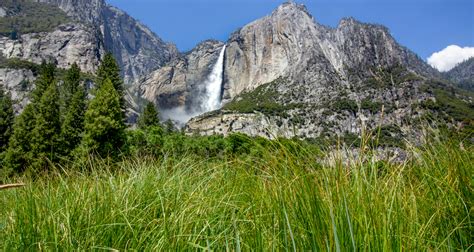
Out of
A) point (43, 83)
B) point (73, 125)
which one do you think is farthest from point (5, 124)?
point (73, 125)

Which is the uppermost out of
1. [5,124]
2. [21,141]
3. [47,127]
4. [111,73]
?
[111,73]

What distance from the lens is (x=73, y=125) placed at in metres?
31.9

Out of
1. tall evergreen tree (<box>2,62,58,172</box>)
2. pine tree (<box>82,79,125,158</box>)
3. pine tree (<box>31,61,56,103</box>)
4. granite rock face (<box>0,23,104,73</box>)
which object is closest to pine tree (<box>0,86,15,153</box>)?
pine tree (<box>31,61,56,103</box>)

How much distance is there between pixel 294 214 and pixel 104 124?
90.6 feet

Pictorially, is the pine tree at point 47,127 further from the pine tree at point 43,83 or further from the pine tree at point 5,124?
the pine tree at point 5,124

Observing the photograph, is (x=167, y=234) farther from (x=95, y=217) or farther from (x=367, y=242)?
(x=367, y=242)

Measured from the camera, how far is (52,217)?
251cm

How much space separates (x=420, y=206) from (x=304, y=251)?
3.77ft

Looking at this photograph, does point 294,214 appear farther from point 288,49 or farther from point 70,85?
point 288,49

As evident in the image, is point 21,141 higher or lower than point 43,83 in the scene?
lower

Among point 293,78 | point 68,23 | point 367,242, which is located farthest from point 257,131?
point 68,23

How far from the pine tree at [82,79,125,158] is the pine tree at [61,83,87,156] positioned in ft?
6.52

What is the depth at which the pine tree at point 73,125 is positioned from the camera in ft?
96.6


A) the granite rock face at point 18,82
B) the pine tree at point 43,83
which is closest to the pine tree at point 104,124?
the pine tree at point 43,83
